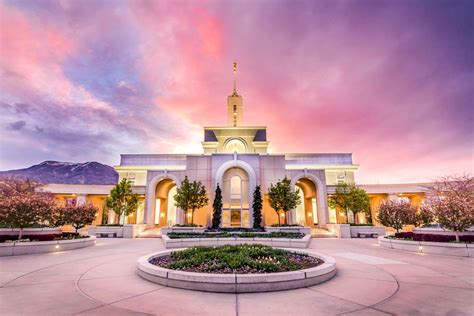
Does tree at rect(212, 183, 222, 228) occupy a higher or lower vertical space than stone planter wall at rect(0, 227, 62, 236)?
higher

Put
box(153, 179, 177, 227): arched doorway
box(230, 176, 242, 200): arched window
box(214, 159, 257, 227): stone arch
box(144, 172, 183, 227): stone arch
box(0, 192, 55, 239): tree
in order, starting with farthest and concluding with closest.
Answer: box(153, 179, 177, 227): arched doorway < box(144, 172, 183, 227): stone arch < box(230, 176, 242, 200): arched window < box(214, 159, 257, 227): stone arch < box(0, 192, 55, 239): tree

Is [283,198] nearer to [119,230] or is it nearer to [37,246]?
[119,230]

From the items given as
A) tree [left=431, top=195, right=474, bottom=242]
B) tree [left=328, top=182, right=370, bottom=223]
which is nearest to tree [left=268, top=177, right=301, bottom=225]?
tree [left=328, top=182, right=370, bottom=223]

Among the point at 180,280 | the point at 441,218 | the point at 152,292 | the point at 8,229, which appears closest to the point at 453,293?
the point at 180,280

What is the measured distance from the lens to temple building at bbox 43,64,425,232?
29.2 m

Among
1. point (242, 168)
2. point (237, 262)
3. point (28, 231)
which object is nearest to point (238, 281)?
point (237, 262)

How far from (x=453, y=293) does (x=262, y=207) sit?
73.1 feet

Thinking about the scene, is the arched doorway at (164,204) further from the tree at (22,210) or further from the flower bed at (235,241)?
the tree at (22,210)

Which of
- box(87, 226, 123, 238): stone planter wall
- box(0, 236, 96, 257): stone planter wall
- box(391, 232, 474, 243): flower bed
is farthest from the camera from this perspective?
box(87, 226, 123, 238): stone planter wall

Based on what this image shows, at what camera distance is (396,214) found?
1827 centimetres

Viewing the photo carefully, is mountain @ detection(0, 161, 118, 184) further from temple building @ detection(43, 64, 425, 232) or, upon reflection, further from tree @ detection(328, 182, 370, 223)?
tree @ detection(328, 182, 370, 223)

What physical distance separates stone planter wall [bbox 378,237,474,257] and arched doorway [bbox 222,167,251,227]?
1624 centimetres

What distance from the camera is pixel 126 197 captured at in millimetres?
26828

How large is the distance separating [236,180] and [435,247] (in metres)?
20.5
